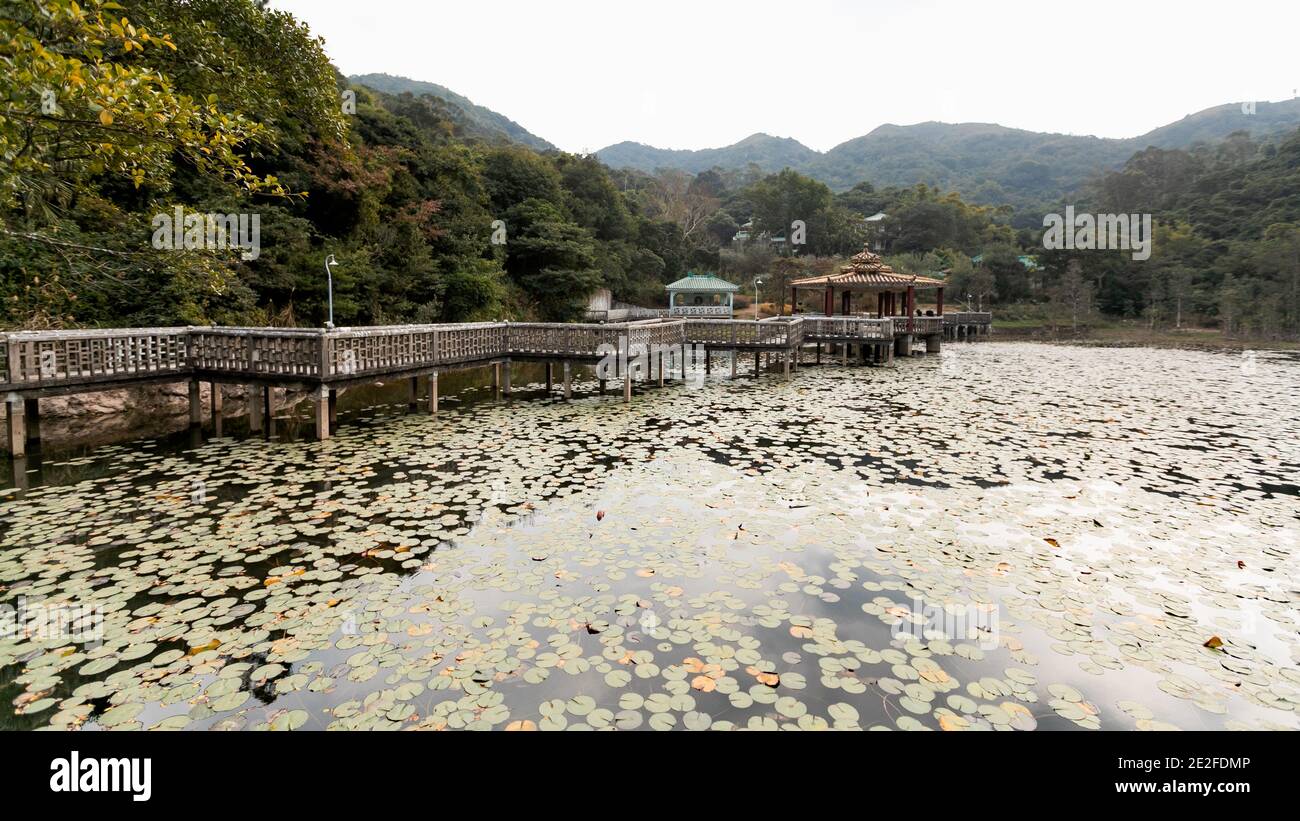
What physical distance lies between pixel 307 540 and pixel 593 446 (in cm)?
428

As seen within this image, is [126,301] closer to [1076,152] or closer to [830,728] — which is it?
[830,728]

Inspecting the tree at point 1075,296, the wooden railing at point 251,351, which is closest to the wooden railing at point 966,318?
the tree at point 1075,296

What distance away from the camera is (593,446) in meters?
8.99

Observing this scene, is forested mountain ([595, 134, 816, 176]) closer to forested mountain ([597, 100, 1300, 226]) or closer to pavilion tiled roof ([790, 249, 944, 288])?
forested mountain ([597, 100, 1300, 226])

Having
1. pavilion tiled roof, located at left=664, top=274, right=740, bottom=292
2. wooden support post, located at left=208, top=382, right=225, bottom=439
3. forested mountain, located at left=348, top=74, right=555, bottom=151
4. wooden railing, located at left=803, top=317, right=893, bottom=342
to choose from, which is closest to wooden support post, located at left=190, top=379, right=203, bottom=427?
wooden support post, located at left=208, top=382, right=225, bottom=439

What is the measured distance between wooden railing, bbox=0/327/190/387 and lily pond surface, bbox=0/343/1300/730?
1.08 meters

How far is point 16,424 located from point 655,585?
8.46m

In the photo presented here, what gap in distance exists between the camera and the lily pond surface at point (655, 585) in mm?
3182

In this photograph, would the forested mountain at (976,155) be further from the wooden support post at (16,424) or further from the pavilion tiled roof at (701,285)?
the wooden support post at (16,424)

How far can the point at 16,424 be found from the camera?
777 cm

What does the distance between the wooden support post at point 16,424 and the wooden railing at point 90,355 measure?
0.22m

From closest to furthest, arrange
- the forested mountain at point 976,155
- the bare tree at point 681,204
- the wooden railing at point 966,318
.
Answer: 1. the wooden railing at point 966,318
2. the bare tree at point 681,204
3. the forested mountain at point 976,155
